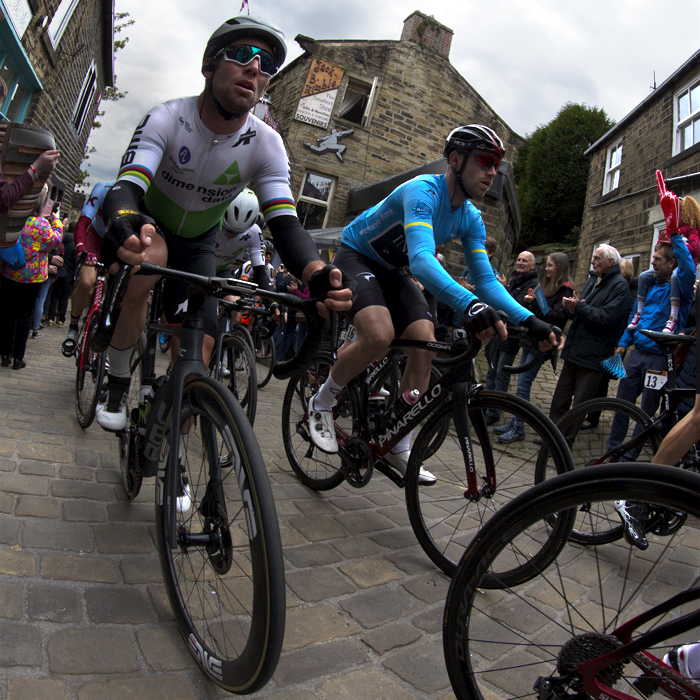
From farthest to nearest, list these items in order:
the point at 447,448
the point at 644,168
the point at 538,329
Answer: the point at 644,168, the point at 447,448, the point at 538,329

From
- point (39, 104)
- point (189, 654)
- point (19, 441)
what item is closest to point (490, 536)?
point (189, 654)

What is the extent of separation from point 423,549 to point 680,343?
2120 mm

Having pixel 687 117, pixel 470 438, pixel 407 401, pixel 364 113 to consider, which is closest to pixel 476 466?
pixel 470 438

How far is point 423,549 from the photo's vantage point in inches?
117

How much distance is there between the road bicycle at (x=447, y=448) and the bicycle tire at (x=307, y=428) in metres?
0.01

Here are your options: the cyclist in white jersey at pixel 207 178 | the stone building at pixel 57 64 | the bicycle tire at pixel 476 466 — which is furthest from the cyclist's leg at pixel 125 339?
the stone building at pixel 57 64

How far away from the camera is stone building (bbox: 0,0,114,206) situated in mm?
9433

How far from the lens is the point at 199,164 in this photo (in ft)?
8.82

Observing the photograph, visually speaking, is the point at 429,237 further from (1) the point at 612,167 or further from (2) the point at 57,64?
(1) the point at 612,167

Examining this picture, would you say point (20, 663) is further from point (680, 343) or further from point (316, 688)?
point (680, 343)

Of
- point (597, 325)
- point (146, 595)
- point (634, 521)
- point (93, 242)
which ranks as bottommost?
point (146, 595)

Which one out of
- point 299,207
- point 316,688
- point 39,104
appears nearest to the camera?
point 316,688

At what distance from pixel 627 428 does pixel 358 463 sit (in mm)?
2128

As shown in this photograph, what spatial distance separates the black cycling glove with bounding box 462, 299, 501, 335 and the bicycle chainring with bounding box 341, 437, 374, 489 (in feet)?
3.59
